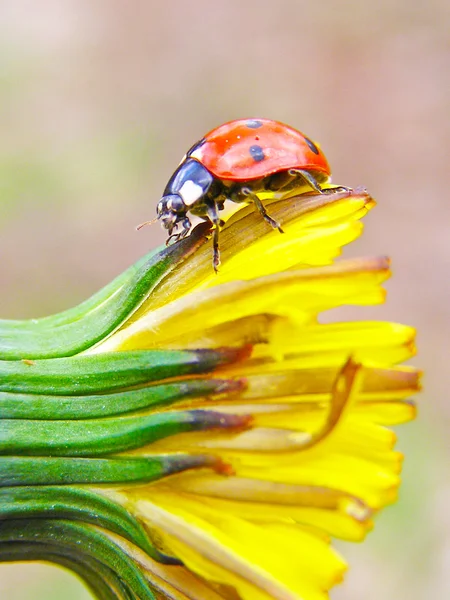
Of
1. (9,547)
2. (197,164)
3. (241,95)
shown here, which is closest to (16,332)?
(9,547)

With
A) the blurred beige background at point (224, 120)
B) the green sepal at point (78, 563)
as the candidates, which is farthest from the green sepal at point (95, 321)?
the blurred beige background at point (224, 120)

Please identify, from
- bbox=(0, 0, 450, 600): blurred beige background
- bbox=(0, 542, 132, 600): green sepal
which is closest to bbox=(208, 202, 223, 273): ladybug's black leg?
bbox=(0, 542, 132, 600): green sepal

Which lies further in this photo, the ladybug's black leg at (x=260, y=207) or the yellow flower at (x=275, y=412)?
the ladybug's black leg at (x=260, y=207)

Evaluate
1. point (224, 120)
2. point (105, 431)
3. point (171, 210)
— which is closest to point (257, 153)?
point (171, 210)

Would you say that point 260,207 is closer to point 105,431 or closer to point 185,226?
point 185,226

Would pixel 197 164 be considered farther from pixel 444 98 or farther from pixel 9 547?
pixel 444 98

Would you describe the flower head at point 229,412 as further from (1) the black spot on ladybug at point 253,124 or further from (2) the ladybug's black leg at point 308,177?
(1) the black spot on ladybug at point 253,124
